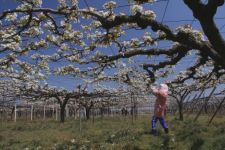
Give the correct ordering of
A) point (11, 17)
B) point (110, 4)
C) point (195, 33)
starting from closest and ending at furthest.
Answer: point (110, 4) < point (11, 17) < point (195, 33)

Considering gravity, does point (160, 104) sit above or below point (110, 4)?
below

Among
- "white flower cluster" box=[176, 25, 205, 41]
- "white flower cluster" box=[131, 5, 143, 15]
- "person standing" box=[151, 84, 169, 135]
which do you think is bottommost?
"person standing" box=[151, 84, 169, 135]

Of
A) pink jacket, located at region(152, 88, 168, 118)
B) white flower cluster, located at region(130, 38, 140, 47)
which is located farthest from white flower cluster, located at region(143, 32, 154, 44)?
pink jacket, located at region(152, 88, 168, 118)

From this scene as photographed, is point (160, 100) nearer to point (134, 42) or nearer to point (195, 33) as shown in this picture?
point (134, 42)

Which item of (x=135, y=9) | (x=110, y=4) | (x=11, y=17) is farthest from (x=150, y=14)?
(x=11, y=17)

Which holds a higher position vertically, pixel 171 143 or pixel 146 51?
pixel 146 51

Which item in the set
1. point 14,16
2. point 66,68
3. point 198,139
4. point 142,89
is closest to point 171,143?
point 198,139

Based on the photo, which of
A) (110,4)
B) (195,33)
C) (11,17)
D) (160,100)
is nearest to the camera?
(110,4)

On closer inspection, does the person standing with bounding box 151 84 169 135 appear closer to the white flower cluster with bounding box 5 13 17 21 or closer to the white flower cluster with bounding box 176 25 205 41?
the white flower cluster with bounding box 176 25 205 41

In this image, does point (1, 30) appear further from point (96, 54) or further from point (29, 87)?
point (29, 87)

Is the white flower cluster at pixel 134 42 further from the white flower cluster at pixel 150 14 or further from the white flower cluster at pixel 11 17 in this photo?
the white flower cluster at pixel 11 17

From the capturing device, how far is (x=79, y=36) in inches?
590

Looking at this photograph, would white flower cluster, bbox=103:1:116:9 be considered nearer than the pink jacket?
Yes

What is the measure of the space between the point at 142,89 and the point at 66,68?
1764 cm
